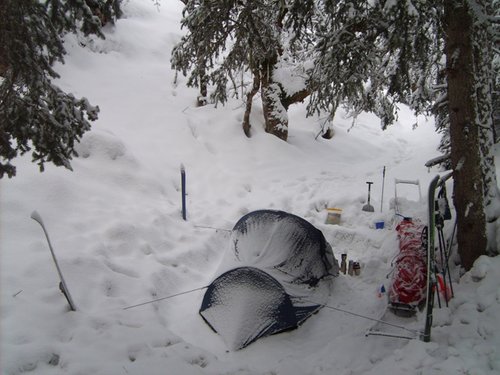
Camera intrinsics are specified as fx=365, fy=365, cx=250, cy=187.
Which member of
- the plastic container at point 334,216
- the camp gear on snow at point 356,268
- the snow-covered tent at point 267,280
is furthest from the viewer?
the plastic container at point 334,216

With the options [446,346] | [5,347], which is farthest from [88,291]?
[446,346]

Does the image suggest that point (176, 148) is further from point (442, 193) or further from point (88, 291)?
point (442, 193)

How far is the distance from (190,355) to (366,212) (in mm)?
6038

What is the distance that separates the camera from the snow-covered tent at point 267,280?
5137 mm

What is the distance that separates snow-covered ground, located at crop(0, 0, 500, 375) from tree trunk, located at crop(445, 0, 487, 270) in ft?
1.57

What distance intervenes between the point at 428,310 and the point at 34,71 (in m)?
4.88

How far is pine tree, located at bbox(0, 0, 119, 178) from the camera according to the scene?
347 cm

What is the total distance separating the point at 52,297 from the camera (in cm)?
463

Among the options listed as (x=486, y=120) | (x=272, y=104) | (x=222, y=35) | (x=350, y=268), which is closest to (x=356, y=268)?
(x=350, y=268)

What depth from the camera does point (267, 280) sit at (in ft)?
17.2

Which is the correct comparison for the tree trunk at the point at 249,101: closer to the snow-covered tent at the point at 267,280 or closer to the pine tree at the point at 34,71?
the snow-covered tent at the point at 267,280

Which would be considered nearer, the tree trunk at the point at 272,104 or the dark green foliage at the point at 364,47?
the dark green foliage at the point at 364,47

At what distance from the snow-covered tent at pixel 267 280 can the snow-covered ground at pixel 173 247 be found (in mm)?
223

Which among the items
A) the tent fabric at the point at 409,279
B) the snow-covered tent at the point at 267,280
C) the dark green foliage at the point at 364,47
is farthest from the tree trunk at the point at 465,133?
the snow-covered tent at the point at 267,280
